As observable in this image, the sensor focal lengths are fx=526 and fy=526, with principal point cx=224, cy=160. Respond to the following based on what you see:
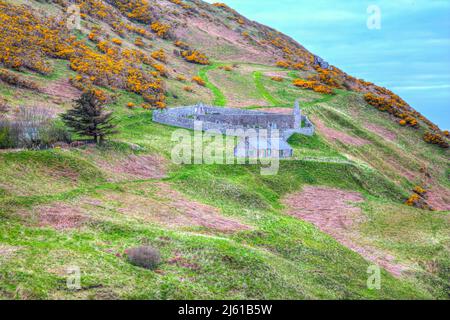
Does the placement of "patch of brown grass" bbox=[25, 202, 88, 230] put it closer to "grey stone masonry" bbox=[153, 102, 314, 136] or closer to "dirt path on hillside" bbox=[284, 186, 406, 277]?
"dirt path on hillside" bbox=[284, 186, 406, 277]

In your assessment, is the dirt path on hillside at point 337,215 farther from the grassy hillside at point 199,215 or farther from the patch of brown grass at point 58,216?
the patch of brown grass at point 58,216

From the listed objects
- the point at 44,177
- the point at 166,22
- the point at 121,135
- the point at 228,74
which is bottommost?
the point at 44,177

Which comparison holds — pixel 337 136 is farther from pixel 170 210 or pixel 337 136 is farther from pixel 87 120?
pixel 170 210

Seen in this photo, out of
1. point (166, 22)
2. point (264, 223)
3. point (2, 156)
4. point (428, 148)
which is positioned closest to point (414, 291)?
point (264, 223)

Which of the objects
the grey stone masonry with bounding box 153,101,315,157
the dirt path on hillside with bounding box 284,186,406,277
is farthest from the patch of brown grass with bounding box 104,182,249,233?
the grey stone masonry with bounding box 153,101,315,157

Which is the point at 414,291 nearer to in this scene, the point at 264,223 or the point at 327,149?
the point at 264,223

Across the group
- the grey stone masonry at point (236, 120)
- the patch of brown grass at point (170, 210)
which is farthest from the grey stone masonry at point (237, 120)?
the patch of brown grass at point (170, 210)
